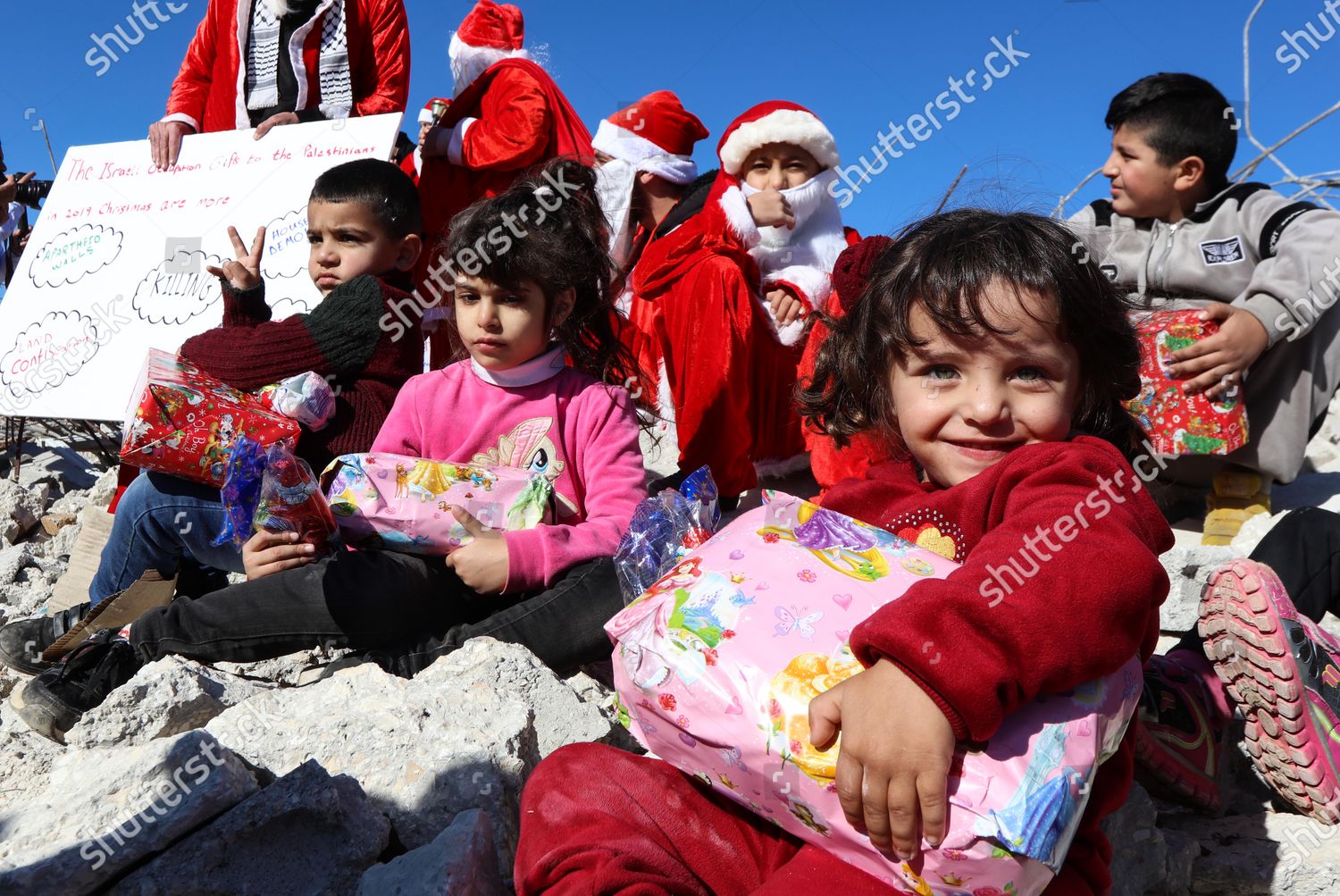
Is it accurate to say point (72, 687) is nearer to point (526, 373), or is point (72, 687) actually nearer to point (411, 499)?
point (411, 499)

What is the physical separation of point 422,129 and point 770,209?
212 cm

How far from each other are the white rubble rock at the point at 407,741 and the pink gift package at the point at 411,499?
34 centimetres

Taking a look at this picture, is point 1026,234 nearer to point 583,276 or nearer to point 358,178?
point 583,276

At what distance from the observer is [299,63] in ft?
14.4

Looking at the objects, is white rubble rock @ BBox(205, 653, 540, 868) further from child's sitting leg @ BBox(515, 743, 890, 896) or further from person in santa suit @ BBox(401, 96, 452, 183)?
person in santa suit @ BBox(401, 96, 452, 183)

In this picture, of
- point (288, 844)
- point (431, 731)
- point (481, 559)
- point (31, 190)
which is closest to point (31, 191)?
point (31, 190)

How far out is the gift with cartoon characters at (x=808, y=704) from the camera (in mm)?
1071

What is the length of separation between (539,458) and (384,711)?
33.3 inches

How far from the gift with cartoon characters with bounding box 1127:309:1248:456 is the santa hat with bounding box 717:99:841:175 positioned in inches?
61.1

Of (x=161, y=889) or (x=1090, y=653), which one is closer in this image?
(x=1090, y=653)

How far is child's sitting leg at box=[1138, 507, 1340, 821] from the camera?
1.71 m

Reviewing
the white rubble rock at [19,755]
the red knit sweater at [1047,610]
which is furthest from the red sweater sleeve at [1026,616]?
the white rubble rock at [19,755]

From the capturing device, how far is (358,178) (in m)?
3.00

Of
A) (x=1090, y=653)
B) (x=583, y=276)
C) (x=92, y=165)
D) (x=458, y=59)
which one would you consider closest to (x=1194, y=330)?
(x=583, y=276)
